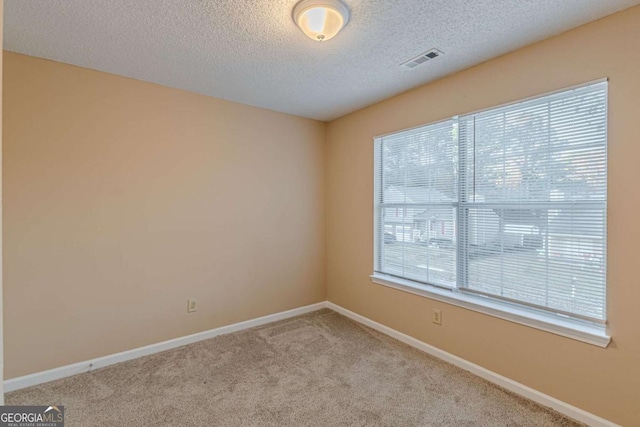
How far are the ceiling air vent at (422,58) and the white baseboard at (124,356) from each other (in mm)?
2740

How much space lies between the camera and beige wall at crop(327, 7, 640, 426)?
1.88 m

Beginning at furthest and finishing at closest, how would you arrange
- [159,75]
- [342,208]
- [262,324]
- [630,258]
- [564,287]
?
1. [342,208]
2. [262,324]
3. [159,75]
4. [564,287]
5. [630,258]

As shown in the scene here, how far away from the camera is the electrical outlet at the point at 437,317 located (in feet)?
9.13

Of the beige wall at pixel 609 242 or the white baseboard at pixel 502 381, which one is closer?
the beige wall at pixel 609 242

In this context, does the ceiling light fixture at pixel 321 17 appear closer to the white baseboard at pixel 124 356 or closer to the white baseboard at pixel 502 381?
the white baseboard at pixel 502 381

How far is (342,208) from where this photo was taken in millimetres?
3826

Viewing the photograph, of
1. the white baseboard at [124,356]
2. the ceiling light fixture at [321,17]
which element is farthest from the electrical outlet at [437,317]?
the ceiling light fixture at [321,17]

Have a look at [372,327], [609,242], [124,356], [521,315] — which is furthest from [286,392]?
[609,242]

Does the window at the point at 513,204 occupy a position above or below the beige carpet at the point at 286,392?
above

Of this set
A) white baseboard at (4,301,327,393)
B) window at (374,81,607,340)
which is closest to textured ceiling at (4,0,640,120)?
window at (374,81,607,340)

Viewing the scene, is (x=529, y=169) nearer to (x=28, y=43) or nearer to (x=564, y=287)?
(x=564, y=287)

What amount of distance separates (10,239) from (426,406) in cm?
307

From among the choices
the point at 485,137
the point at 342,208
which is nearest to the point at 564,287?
the point at 485,137

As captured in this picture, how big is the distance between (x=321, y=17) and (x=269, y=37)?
45 centimetres
